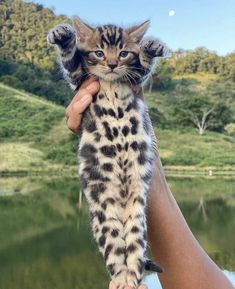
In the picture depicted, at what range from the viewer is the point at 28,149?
22438 millimetres

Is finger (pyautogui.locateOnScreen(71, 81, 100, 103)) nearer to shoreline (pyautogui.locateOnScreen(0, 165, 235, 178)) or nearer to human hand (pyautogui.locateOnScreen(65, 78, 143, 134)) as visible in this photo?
human hand (pyautogui.locateOnScreen(65, 78, 143, 134))

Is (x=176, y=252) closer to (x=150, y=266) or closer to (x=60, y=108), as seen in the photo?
(x=150, y=266)

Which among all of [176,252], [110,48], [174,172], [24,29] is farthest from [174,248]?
[24,29]

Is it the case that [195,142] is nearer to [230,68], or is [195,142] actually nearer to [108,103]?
[230,68]

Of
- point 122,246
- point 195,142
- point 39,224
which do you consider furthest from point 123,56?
point 195,142

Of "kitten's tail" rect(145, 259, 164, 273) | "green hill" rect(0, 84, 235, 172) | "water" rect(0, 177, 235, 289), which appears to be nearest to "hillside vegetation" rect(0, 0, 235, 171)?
"green hill" rect(0, 84, 235, 172)

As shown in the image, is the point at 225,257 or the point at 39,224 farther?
the point at 39,224

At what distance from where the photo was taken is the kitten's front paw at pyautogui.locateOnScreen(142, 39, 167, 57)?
108 cm

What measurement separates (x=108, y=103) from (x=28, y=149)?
852 inches

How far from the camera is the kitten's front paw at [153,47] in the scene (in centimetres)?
108

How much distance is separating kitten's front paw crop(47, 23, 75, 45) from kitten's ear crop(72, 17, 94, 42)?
0.8 inches

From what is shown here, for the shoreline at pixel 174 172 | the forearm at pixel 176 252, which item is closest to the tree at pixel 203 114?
the shoreline at pixel 174 172

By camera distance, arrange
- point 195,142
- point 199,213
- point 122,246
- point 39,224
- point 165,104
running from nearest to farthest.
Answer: point 122,246 < point 39,224 < point 199,213 < point 195,142 < point 165,104

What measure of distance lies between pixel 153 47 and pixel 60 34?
6.3 inches
